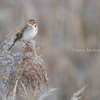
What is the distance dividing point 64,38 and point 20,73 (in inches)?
138

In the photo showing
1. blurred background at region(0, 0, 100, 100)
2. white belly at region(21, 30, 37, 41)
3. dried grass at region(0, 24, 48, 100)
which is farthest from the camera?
blurred background at region(0, 0, 100, 100)

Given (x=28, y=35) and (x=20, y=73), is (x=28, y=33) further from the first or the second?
(x=20, y=73)

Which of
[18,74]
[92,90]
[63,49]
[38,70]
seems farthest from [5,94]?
[92,90]

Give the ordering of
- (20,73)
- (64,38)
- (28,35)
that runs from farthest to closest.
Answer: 1. (64,38)
2. (28,35)
3. (20,73)

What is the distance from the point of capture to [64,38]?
5188 millimetres

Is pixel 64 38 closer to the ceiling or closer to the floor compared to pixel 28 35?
closer to the ceiling

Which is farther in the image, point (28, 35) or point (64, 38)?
point (64, 38)

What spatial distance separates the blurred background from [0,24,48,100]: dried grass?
2844 millimetres

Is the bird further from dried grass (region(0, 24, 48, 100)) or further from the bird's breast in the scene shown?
dried grass (region(0, 24, 48, 100))

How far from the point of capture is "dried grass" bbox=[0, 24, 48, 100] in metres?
1.80

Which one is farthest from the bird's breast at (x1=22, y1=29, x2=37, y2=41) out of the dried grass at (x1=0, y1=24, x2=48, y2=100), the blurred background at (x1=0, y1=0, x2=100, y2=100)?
Result: the blurred background at (x1=0, y1=0, x2=100, y2=100)

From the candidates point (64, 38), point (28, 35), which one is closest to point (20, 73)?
point (28, 35)

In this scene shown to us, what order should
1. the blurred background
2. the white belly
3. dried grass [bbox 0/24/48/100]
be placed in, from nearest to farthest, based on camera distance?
dried grass [bbox 0/24/48/100] < the white belly < the blurred background

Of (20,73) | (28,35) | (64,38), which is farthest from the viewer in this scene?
(64,38)
